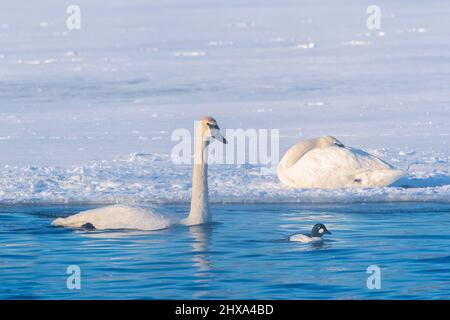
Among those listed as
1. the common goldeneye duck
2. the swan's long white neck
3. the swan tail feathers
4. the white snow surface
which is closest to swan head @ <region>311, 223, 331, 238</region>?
the common goldeneye duck

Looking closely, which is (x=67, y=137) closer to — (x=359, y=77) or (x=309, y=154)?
(x=309, y=154)

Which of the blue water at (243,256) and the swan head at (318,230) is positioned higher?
the swan head at (318,230)

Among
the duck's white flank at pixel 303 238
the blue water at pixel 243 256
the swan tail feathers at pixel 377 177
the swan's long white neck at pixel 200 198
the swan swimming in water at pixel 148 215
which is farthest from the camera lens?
the swan tail feathers at pixel 377 177

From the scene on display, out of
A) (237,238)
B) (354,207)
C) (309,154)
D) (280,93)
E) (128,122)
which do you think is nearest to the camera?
(237,238)

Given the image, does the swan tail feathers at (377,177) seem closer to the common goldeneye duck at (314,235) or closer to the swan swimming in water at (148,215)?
the swan swimming in water at (148,215)

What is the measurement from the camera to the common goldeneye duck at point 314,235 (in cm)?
849

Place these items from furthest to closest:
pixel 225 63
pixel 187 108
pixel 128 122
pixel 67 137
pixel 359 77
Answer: pixel 225 63 → pixel 359 77 → pixel 187 108 → pixel 128 122 → pixel 67 137

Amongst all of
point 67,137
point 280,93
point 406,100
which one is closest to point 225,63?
point 280,93

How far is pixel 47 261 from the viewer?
26.2 ft

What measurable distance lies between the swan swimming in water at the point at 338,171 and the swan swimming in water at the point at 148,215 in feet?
6.53

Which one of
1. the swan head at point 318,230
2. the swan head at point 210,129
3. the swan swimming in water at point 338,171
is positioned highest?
the swan head at point 210,129

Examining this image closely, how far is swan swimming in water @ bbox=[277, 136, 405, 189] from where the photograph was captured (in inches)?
435

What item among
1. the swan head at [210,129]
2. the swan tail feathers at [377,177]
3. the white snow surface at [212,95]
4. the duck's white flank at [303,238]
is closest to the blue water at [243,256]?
the duck's white flank at [303,238]

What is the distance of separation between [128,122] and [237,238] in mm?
7691
